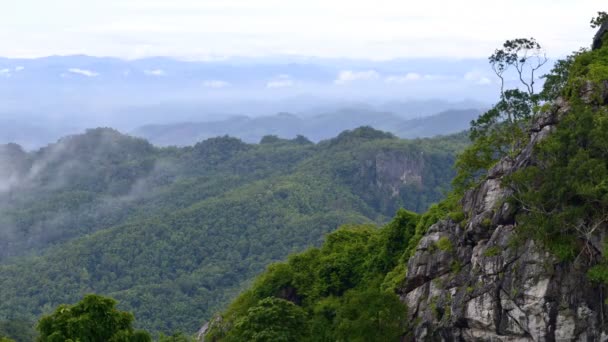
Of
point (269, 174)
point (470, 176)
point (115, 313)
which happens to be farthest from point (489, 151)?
point (269, 174)

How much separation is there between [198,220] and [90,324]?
103m

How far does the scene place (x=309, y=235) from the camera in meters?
125

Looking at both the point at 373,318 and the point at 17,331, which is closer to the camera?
the point at 373,318

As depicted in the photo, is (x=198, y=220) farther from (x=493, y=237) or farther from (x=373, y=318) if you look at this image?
(x=493, y=237)

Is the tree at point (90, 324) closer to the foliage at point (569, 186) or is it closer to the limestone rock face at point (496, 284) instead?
the limestone rock face at point (496, 284)

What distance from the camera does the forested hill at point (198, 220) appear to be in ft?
359

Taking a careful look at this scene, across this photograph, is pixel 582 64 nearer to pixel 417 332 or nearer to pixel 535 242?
pixel 535 242

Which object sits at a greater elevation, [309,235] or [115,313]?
[115,313]

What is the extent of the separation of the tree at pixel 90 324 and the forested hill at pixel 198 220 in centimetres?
6005

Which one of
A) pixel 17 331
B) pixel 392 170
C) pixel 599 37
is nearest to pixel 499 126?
pixel 599 37

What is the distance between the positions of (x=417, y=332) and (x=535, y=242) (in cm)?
632

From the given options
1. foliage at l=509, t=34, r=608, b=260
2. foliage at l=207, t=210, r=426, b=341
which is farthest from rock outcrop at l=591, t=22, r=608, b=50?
foliage at l=207, t=210, r=426, b=341

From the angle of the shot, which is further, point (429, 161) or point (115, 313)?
point (429, 161)

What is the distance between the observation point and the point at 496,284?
90.4 ft
